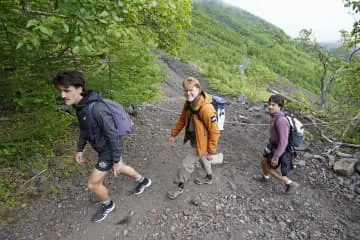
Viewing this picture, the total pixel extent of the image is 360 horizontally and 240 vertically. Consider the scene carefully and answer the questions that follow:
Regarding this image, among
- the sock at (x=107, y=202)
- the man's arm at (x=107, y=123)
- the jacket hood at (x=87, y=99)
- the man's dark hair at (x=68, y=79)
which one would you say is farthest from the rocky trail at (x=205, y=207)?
the man's dark hair at (x=68, y=79)

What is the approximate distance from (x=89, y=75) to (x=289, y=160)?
3.88 metres

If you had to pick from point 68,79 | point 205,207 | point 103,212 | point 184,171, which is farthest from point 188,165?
point 68,79

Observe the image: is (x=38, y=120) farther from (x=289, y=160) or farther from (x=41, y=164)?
(x=289, y=160)

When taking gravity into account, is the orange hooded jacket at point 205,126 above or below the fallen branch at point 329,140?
above

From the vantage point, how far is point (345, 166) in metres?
6.37

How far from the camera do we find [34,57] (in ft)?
16.5

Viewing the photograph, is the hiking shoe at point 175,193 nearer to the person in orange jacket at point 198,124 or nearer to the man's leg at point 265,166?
the person in orange jacket at point 198,124

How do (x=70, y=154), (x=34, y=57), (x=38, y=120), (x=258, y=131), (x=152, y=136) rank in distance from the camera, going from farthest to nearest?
1. (x=258, y=131)
2. (x=152, y=136)
3. (x=70, y=154)
4. (x=38, y=120)
5. (x=34, y=57)

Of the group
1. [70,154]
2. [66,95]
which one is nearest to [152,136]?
[70,154]

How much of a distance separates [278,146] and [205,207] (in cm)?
154

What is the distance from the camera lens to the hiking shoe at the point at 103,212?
479cm

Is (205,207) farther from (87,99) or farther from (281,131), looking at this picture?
(87,99)

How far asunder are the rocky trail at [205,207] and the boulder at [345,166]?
4.3 inches

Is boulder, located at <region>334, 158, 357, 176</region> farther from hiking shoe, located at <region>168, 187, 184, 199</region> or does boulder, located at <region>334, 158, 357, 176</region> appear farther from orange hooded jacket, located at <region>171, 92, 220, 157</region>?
hiking shoe, located at <region>168, 187, 184, 199</region>
